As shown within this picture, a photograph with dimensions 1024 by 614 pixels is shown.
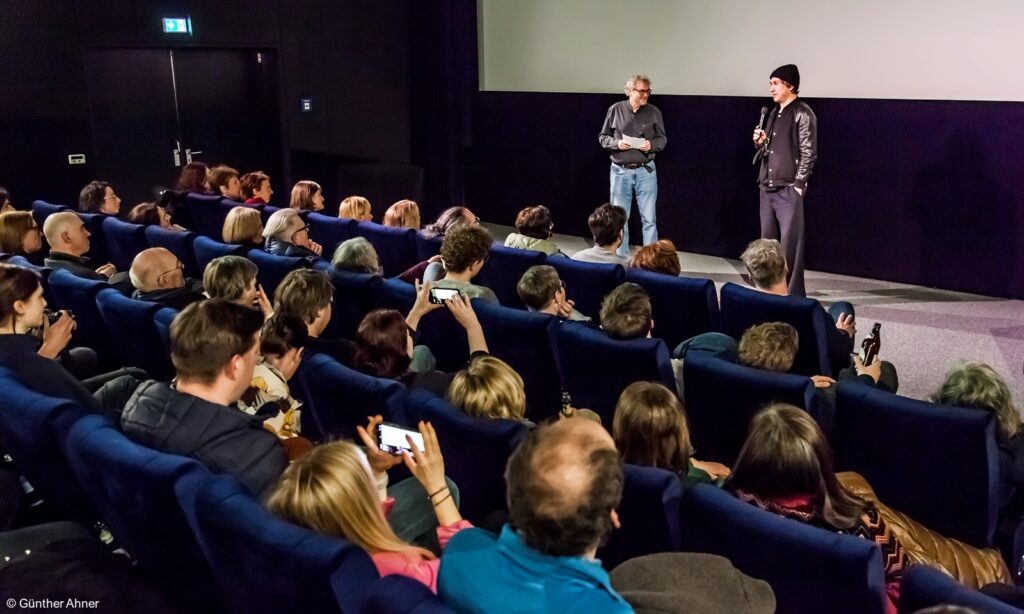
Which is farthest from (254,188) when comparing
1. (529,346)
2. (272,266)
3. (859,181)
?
(859,181)

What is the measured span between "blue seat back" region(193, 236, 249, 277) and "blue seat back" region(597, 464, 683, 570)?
3227 millimetres

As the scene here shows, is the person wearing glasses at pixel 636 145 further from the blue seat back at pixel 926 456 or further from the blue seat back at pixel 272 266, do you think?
the blue seat back at pixel 926 456

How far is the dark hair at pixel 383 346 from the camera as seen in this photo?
294 centimetres

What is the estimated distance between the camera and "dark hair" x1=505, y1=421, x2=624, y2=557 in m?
1.41

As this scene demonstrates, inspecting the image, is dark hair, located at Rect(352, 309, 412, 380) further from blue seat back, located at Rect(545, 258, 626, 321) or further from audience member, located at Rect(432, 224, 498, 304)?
blue seat back, located at Rect(545, 258, 626, 321)

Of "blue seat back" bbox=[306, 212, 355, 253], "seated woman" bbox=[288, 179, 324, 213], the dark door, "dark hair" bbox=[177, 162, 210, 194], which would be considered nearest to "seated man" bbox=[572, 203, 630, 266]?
"blue seat back" bbox=[306, 212, 355, 253]

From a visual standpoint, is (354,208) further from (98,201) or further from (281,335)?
(281,335)

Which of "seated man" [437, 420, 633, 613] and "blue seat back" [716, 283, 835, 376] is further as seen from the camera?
"blue seat back" [716, 283, 835, 376]

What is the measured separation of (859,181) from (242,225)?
476 cm

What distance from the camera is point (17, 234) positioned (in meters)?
4.89

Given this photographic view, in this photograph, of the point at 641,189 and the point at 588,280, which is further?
the point at 641,189

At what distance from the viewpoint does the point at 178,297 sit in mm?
3936

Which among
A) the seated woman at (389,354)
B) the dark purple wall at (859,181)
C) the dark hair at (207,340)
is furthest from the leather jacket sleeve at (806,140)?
the dark hair at (207,340)

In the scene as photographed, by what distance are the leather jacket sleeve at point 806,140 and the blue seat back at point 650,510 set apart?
457cm
